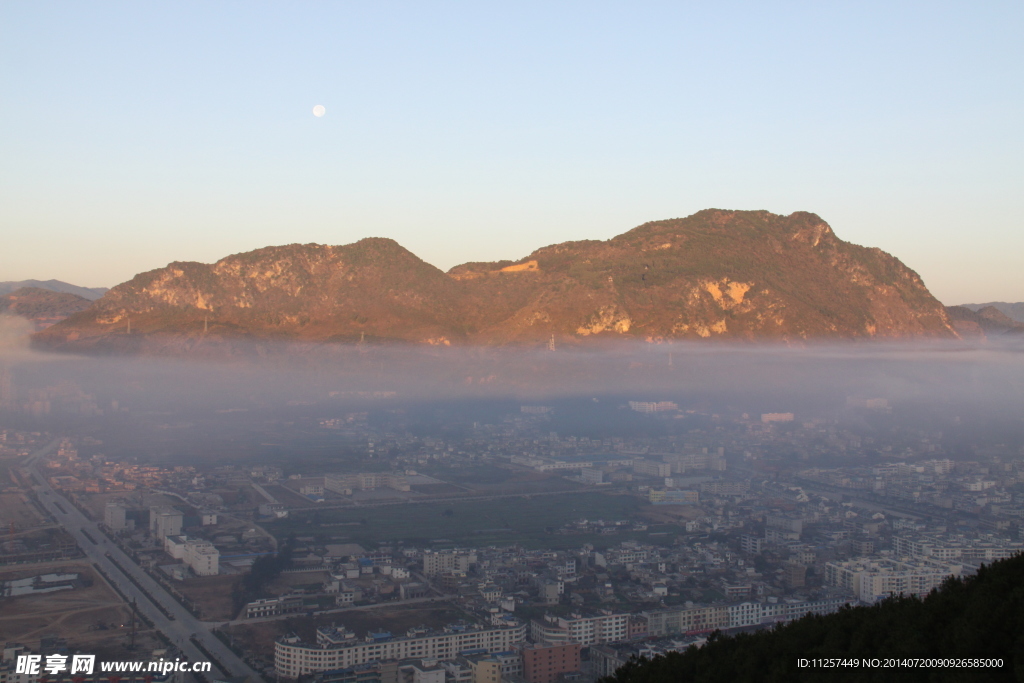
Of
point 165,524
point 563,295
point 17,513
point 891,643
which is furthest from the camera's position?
point 563,295

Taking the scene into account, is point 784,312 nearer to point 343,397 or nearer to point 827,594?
point 343,397

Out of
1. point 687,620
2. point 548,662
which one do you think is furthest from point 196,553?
point 687,620

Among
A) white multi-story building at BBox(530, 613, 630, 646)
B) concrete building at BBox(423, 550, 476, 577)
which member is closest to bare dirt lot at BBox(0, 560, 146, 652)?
concrete building at BBox(423, 550, 476, 577)

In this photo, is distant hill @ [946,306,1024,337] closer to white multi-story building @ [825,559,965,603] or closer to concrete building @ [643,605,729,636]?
white multi-story building @ [825,559,965,603]

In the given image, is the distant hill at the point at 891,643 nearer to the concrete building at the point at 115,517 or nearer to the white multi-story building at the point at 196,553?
the white multi-story building at the point at 196,553

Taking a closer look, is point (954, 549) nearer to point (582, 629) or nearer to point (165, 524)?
point (582, 629)

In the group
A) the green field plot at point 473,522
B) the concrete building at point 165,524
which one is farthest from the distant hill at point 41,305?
the green field plot at point 473,522
